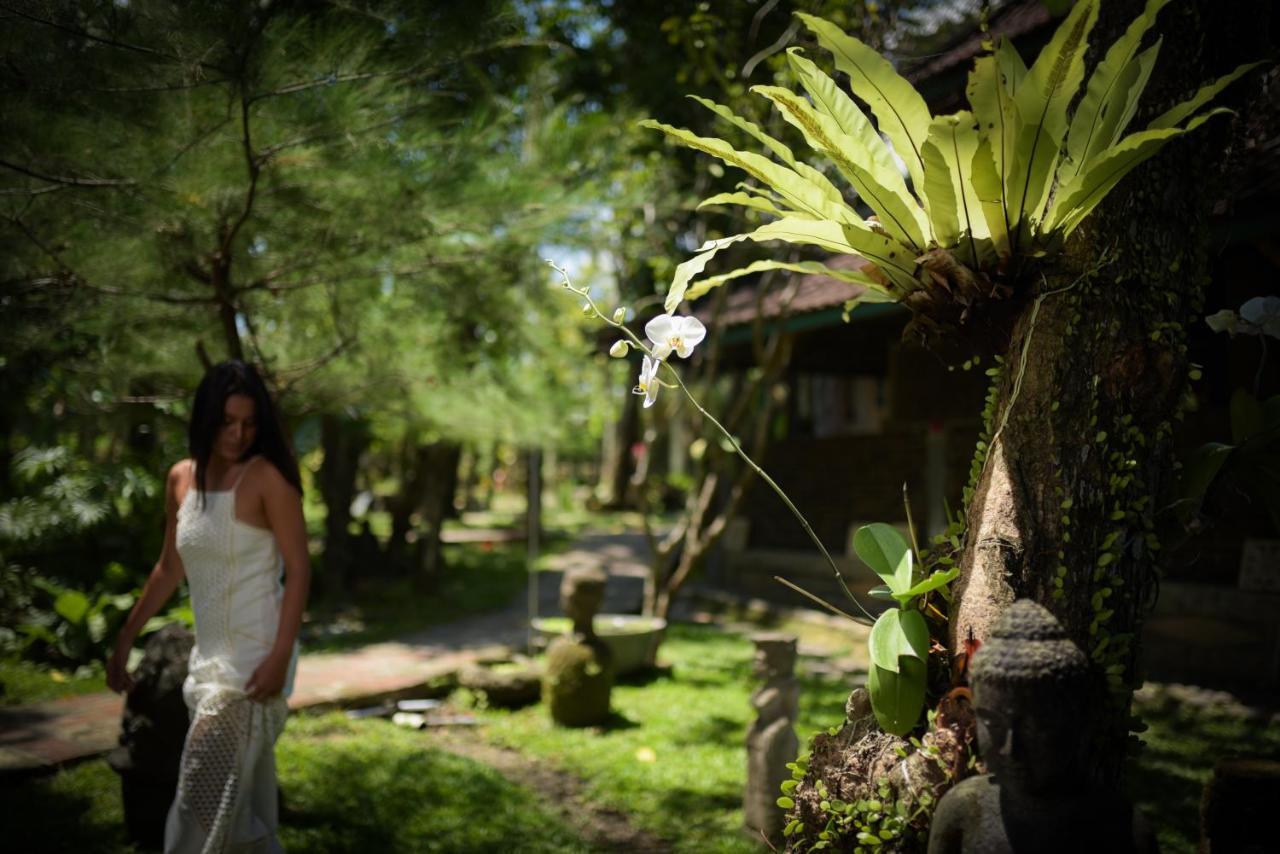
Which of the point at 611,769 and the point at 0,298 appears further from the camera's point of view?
the point at 611,769

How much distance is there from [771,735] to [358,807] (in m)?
1.89

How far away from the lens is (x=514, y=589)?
39.3 ft

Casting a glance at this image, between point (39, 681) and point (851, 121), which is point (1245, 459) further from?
point (39, 681)

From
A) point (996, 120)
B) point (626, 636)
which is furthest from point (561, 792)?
point (996, 120)

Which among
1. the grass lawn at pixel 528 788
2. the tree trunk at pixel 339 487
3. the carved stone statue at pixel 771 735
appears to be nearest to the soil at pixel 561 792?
the grass lawn at pixel 528 788

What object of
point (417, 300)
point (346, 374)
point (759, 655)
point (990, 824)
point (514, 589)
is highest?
point (417, 300)

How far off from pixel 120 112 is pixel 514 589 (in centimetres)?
968

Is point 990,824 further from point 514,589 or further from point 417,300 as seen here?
point 514,589

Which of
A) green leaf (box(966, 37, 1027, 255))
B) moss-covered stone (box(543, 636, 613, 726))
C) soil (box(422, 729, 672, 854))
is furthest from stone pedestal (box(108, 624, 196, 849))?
green leaf (box(966, 37, 1027, 255))

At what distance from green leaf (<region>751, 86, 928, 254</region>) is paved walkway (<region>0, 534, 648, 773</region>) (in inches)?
180

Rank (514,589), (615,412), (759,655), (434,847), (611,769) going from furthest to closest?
(615,412)
(514,589)
(611,769)
(759,655)
(434,847)

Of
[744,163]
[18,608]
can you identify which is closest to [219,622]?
[744,163]

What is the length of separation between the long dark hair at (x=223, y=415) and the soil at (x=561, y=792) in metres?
2.13

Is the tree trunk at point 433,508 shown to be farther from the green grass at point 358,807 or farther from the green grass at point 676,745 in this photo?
the green grass at point 358,807
